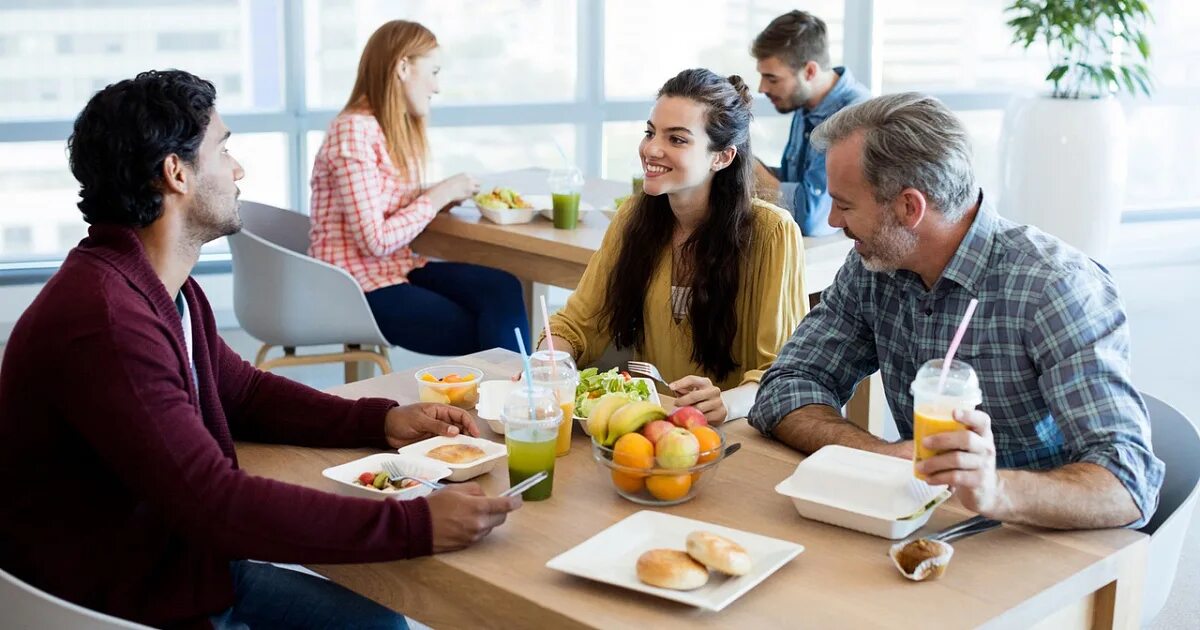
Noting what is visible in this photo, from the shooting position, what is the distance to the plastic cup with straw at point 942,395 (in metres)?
1.49

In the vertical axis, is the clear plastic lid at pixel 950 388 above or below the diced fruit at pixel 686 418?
above

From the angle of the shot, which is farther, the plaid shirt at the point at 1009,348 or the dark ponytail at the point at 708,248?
the dark ponytail at the point at 708,248

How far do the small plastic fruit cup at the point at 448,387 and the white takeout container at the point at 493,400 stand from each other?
0.06 ft

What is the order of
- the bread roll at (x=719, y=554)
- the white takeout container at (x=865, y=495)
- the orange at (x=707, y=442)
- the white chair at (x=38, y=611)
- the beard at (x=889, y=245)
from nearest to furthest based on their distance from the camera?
1. the white chair at (x=38, y=611)
2. the bread roll at (x=719, y=554)
3. the white takeout container at (x=865, y=495)
4. the orange at (x=707, y=442)
5. the beard at (x=889, y=245)

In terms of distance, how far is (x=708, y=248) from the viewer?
2.62m

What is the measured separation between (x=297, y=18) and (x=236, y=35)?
0.26 metres

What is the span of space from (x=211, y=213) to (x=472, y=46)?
162 inches

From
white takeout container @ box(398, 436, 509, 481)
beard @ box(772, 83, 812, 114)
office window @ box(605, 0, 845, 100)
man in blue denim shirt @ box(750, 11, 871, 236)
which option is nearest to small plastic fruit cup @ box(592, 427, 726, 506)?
white takeout container @ box(398, 436, 509, 481)

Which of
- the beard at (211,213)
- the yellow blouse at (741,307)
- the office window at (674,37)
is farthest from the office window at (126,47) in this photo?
the beard at (211,213)

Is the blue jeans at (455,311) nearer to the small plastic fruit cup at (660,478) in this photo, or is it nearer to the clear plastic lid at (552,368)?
the clear plastic lid at (552,368)

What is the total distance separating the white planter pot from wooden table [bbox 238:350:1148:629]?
14.5 feet

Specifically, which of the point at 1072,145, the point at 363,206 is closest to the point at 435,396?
the point at 363,206

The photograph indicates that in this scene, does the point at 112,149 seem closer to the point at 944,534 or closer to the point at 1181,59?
the point at 944,534

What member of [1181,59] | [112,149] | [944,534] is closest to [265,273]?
[112,149]
